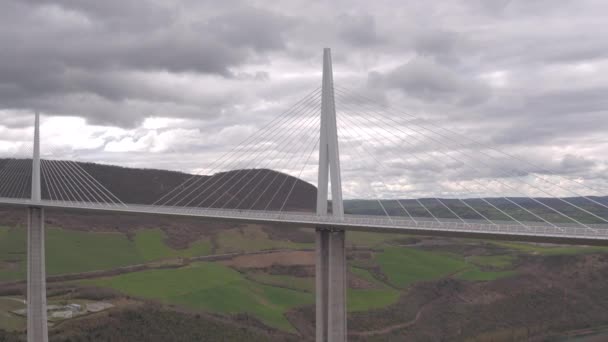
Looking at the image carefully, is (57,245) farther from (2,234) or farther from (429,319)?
(429,319)

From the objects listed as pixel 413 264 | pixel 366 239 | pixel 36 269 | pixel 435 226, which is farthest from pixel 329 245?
pixel 366 239

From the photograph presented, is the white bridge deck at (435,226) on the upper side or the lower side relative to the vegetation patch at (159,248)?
upper

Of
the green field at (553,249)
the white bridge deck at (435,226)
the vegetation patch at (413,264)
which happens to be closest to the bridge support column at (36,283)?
the white bridge deck at (435,226)

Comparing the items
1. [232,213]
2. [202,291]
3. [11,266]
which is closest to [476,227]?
[232,213]

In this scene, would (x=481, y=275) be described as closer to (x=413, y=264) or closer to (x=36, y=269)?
(x=413, y=264)

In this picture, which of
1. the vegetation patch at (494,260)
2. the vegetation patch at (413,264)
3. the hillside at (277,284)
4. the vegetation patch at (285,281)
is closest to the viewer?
the hillside at (277,284)

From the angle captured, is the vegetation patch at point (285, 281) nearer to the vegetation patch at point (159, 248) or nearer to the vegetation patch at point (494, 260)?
the vegetation patch at point (159, 248)

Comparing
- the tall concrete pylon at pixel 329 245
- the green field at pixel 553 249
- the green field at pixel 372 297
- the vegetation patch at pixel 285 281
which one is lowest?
the green field at pixel 372 297
